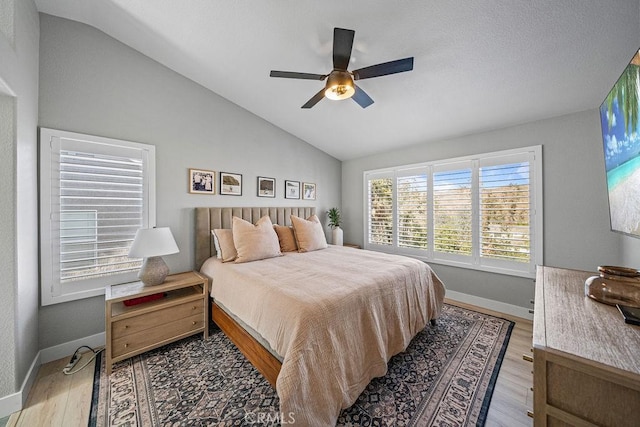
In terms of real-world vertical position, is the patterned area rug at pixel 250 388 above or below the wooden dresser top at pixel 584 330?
below

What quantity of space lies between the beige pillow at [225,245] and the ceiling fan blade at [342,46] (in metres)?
2.18

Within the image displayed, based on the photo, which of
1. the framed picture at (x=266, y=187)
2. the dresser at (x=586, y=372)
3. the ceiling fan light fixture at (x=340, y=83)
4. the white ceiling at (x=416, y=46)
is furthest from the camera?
the framed picture at (x=266, y=187)

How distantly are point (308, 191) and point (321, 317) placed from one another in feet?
10.2

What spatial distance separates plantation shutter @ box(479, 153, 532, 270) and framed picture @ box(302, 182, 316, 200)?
2.67 metres

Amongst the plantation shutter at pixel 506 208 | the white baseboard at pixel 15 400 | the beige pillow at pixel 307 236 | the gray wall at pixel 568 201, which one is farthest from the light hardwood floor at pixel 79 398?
the beige pillow at pixel 307 236

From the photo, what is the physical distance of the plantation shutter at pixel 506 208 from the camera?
2.86 metres

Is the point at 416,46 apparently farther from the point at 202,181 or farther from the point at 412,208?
the point at 202,181

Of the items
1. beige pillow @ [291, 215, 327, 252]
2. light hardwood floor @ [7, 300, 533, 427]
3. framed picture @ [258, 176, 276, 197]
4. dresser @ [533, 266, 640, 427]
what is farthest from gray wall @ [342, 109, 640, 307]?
framed picture @ [258, 176, 276, 197]

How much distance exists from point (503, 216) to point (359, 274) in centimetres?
227

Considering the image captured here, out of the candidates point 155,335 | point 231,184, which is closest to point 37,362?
point 155,335

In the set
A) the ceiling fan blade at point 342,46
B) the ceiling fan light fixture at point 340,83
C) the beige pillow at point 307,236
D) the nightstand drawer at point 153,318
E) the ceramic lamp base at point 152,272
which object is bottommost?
the nightstand drawer at point 153,318

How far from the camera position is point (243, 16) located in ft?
6.53

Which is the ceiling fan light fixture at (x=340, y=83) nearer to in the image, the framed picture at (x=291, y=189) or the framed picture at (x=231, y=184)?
the framed picture at (x=231, y=184)

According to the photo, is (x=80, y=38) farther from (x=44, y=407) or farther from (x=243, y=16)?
(x=44, y=407)
